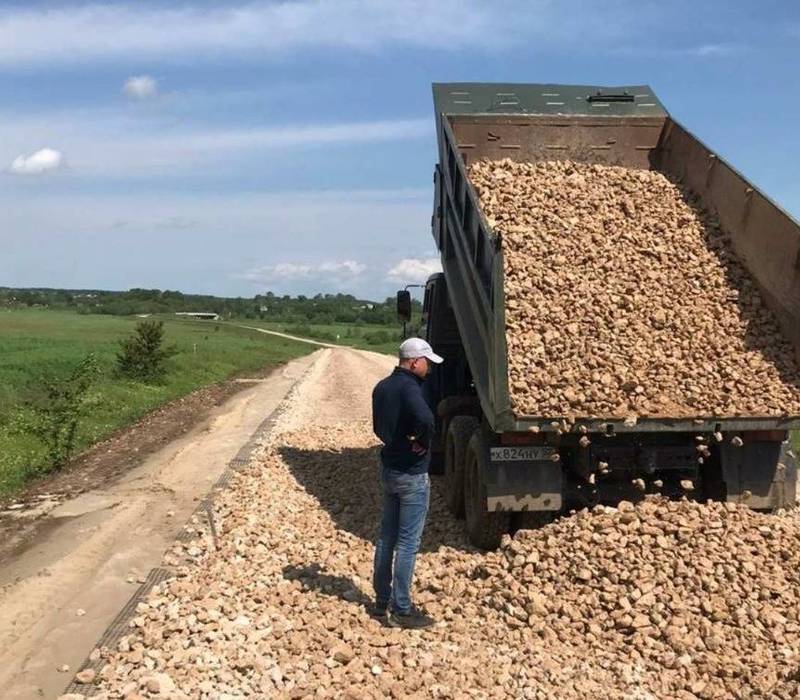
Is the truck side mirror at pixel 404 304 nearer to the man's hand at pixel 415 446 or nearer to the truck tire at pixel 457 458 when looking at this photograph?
the truck tire at pixel 457 458

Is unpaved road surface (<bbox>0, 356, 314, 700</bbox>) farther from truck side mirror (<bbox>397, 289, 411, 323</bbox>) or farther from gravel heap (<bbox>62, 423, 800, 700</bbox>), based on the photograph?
truck side mirror (<bbox>397, 289, 411, 323</bbox>)

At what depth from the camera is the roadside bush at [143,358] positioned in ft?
76.5

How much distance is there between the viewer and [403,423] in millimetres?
5504

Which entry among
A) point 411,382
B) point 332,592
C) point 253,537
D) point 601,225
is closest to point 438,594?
point 332,592

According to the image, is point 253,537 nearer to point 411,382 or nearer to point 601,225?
point 411,382

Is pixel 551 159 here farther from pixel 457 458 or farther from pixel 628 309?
pixel 457 458

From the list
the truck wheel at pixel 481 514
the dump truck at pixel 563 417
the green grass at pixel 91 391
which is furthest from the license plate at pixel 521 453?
the green grass at pixel 91 391

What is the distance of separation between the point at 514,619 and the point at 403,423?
141 centimetres

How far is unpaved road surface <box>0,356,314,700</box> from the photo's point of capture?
512 centimetres

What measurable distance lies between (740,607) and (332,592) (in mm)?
2667

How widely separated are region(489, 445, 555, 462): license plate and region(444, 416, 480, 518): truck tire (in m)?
1.01

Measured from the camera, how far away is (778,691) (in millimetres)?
4258

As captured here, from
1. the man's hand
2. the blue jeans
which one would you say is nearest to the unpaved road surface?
the blue jeans

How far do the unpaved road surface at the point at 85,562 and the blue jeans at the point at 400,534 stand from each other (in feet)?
6.11
